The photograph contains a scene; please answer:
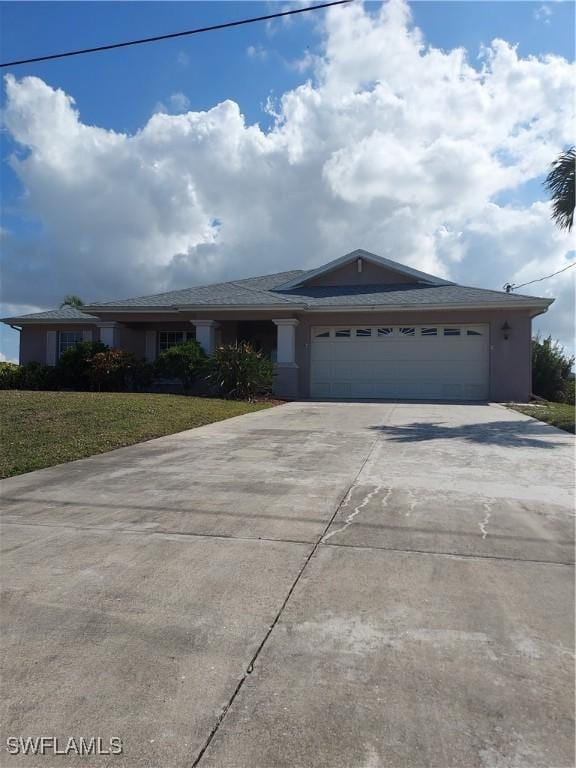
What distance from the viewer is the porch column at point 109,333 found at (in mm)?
18891

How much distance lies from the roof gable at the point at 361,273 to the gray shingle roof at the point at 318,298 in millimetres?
268

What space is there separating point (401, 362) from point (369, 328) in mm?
1519

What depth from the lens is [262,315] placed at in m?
17.5

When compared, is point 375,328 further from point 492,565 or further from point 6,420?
point 492,565

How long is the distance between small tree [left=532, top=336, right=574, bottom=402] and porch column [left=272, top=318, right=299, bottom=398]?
9.36 meters

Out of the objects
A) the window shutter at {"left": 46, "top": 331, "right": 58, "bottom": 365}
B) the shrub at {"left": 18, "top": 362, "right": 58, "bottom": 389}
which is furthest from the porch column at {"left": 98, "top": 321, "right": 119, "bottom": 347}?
the window shutter at {"left": 46, "top": 331, "right": 58, "bottom": 365}

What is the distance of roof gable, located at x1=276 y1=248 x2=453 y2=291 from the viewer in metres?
19.3

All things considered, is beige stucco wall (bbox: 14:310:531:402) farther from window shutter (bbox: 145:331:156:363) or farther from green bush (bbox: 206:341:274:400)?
green bush (bbox: 206:341:274:400)

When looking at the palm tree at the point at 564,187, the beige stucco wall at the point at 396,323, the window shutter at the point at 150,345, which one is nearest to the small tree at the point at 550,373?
the beige stucco wall at the point at 396,323

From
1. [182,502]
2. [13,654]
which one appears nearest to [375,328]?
[182,502]

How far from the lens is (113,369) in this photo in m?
16.5

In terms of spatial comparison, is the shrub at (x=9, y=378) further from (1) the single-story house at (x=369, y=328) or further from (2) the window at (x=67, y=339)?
(1) the single-story house at (x=369, y=328)

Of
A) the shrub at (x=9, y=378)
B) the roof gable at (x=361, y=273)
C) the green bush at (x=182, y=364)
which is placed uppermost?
the roof gable at (x=361, y=273)

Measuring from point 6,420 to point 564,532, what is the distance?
8.86 metres
